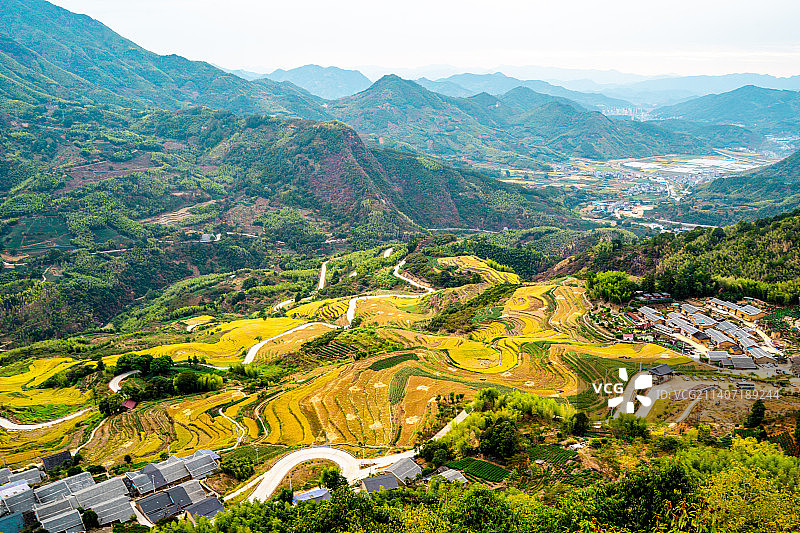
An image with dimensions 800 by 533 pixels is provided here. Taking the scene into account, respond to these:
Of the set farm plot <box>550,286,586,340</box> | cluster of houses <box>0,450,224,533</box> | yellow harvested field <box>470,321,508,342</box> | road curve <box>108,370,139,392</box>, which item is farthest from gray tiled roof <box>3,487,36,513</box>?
farm plot <box>550,286,586,340</box>

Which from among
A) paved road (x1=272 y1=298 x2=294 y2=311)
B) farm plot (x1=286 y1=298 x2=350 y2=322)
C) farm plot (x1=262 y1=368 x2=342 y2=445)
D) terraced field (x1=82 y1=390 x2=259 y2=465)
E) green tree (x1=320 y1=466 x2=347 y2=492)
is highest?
green tree (x1=320 y1=466 x2=347 y2=492)

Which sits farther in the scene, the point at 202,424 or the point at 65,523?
the point at 202,424

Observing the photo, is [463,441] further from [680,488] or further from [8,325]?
[8,325]

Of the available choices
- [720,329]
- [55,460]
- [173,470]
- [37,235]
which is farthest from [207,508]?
[37,235]

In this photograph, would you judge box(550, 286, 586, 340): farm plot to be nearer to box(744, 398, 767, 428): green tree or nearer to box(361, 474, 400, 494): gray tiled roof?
box(744, 398, 767, 428): green tree

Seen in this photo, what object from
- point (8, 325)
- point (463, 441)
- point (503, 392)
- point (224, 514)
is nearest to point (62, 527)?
point (224, 514)

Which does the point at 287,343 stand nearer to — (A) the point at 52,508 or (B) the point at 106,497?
(B) the point at 106,497
